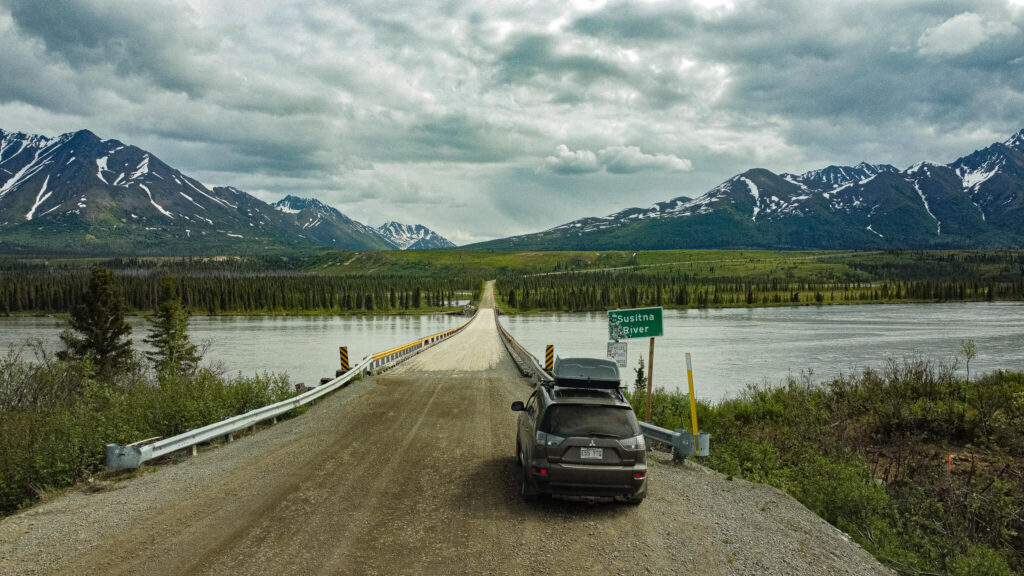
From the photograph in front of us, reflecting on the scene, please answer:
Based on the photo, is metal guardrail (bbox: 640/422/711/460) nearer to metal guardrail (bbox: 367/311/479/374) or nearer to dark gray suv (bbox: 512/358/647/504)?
dark gray suv (bbox: 512/358/647/504)

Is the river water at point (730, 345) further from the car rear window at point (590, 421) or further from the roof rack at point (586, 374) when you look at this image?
the car rear window at point (590, 421)

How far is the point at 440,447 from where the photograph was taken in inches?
512

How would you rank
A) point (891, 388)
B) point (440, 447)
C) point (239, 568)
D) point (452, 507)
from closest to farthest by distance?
1. point (239, 568)
2. point (452, 507)
3. point (440, 447)
4. point (891, 388)

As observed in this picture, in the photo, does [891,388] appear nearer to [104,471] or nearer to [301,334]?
[104,471]

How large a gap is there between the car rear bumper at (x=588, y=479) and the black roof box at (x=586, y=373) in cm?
294

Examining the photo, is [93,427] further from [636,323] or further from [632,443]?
[636,323]

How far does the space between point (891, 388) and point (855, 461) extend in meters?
10.1

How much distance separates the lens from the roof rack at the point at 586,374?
11578 millimetres

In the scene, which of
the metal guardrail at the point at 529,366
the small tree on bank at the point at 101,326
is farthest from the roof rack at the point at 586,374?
the small tree on bank at the point at 101,326

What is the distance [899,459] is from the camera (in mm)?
13906

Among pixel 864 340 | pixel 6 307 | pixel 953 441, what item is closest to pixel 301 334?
pixel 864 340

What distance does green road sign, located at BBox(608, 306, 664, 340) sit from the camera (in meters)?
13.8

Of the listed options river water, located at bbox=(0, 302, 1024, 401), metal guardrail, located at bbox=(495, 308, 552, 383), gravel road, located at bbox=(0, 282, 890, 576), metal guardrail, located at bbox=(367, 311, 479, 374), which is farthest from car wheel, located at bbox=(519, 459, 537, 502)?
river water, located at bbox=(0, 302, 1024, 401)

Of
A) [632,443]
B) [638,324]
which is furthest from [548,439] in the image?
[638,324]
